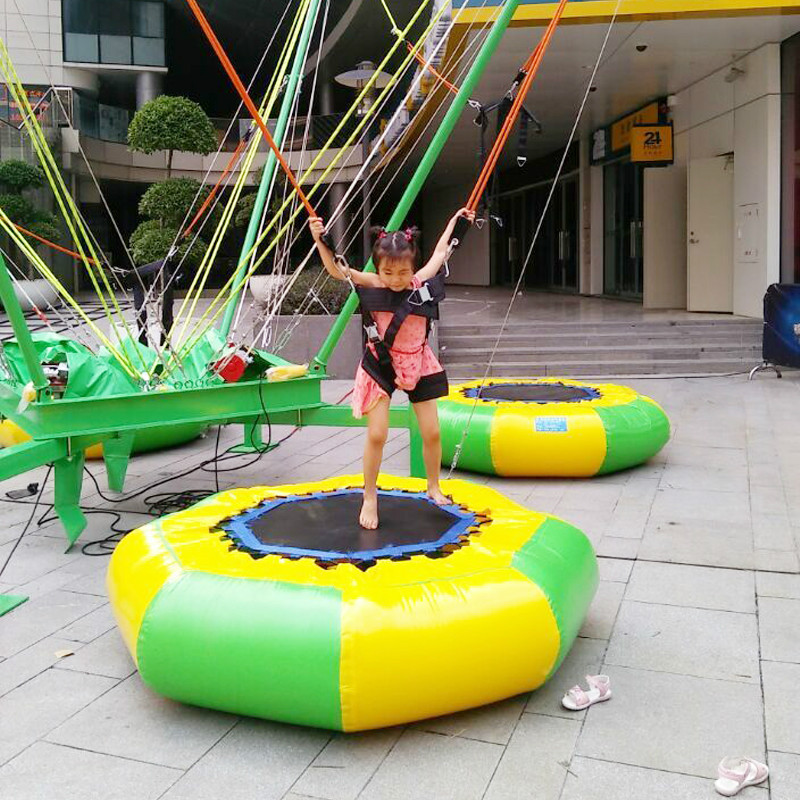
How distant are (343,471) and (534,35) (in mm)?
6529

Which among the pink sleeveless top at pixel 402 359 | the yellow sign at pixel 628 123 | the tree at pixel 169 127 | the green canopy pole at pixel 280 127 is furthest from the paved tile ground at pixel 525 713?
the tree at pixel 169 127

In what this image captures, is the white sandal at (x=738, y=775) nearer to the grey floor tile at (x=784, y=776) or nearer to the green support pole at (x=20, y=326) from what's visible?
the grey floor tile at (x=784, y=776)

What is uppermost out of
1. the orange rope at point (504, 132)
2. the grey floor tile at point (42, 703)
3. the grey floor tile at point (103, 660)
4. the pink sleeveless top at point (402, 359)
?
the orange rope at point (504, 132)

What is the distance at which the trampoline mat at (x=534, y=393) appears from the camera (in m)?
6.60

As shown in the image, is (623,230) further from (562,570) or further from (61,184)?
(562,570)

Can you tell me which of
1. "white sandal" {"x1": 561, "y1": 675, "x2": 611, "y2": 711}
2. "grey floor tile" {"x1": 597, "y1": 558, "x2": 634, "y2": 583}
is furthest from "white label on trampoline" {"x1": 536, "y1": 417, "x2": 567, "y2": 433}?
"white sandal" {"x1": 561, "y1": 675, "x2": 611, "y2": 711}

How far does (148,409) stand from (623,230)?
45.1ft

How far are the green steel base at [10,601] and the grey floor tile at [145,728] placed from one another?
1034 millimetres

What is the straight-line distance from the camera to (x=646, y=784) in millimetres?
2449

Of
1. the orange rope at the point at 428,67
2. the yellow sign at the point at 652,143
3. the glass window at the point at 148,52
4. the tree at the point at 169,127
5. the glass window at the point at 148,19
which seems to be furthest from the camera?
the glass window at the point at 148,52

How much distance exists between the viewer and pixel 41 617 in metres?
3.79

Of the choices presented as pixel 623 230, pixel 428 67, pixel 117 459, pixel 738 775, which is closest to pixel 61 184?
pixel 117 459

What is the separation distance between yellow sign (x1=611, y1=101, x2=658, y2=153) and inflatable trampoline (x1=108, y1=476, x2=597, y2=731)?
42.6 ft

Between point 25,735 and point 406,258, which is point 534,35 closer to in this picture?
point 406,258
